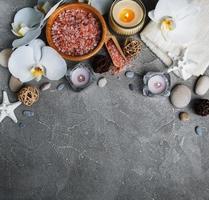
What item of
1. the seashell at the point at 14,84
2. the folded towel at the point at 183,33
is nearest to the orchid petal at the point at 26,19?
the seashell at the point at 14,84

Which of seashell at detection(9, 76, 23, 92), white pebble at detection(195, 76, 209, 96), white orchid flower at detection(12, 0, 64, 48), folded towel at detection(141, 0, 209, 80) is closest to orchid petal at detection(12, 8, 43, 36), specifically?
Answer: white orchid flower at detection(12, 0, 64, 48)

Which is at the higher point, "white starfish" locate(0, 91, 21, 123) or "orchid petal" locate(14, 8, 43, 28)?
"orchid petal" locate(14, 8, 43, 28)

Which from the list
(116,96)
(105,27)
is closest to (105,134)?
(116,96)

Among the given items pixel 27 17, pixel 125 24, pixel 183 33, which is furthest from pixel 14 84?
pixel 183 33

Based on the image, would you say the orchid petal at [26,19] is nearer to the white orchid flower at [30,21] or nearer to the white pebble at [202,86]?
the white orchid flower at [30,21]

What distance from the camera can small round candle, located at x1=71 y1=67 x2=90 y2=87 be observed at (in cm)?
106

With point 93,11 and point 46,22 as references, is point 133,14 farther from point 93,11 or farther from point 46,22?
point 46,22

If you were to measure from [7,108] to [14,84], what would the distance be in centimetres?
5

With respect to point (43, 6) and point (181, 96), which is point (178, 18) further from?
point (43, 6)

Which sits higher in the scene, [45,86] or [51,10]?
[51,10]

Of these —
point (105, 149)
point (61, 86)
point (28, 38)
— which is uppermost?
point (28, 38)

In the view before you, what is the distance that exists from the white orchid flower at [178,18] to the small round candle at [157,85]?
9 cm

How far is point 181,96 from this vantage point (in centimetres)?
106

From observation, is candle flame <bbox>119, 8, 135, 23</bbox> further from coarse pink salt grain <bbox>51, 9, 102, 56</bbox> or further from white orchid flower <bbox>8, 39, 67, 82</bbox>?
white orchid flower <bbox>8, 39, 67, 82</bbox>
